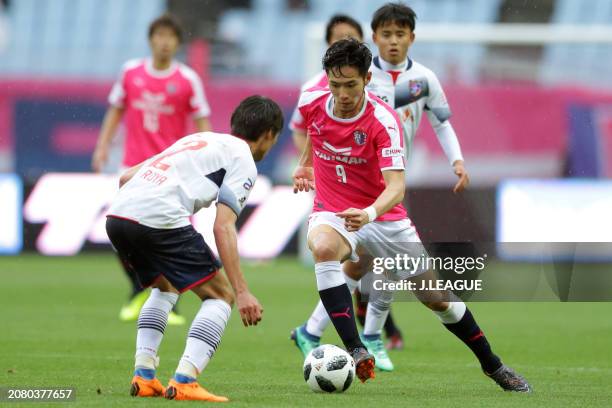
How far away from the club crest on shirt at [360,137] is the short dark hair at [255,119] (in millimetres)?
643

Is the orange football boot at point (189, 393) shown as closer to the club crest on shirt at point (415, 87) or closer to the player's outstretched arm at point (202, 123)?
the club crest on shirt at point (415, 87)

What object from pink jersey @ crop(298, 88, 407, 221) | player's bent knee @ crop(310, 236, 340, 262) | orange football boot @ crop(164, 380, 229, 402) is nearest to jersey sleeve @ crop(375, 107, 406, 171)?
pink jersey @ crop(298, 88, 407, 221)

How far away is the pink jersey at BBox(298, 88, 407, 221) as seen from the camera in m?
6.08

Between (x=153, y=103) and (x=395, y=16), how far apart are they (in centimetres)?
326

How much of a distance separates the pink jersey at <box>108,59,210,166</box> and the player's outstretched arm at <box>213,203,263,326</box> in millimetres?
4600

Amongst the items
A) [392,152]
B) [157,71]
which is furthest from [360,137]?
[157,71]

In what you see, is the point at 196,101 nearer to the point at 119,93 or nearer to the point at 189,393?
the point at 119,93

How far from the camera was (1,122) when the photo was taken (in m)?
18.3

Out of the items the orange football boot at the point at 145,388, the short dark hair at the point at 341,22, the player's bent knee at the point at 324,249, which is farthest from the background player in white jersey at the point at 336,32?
the orange football boot at the point at 145,388

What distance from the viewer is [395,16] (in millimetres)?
7105

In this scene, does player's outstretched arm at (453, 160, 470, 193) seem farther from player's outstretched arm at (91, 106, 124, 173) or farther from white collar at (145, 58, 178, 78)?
player's outstretched arm at (91, 106, 124, 173)

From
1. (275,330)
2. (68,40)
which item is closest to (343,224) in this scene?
(275,330)

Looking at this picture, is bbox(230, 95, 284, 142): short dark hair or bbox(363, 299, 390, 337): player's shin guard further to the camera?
bbox(363, 299, 390, 337): player's shin guard

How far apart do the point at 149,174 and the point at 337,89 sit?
107 centimetres
